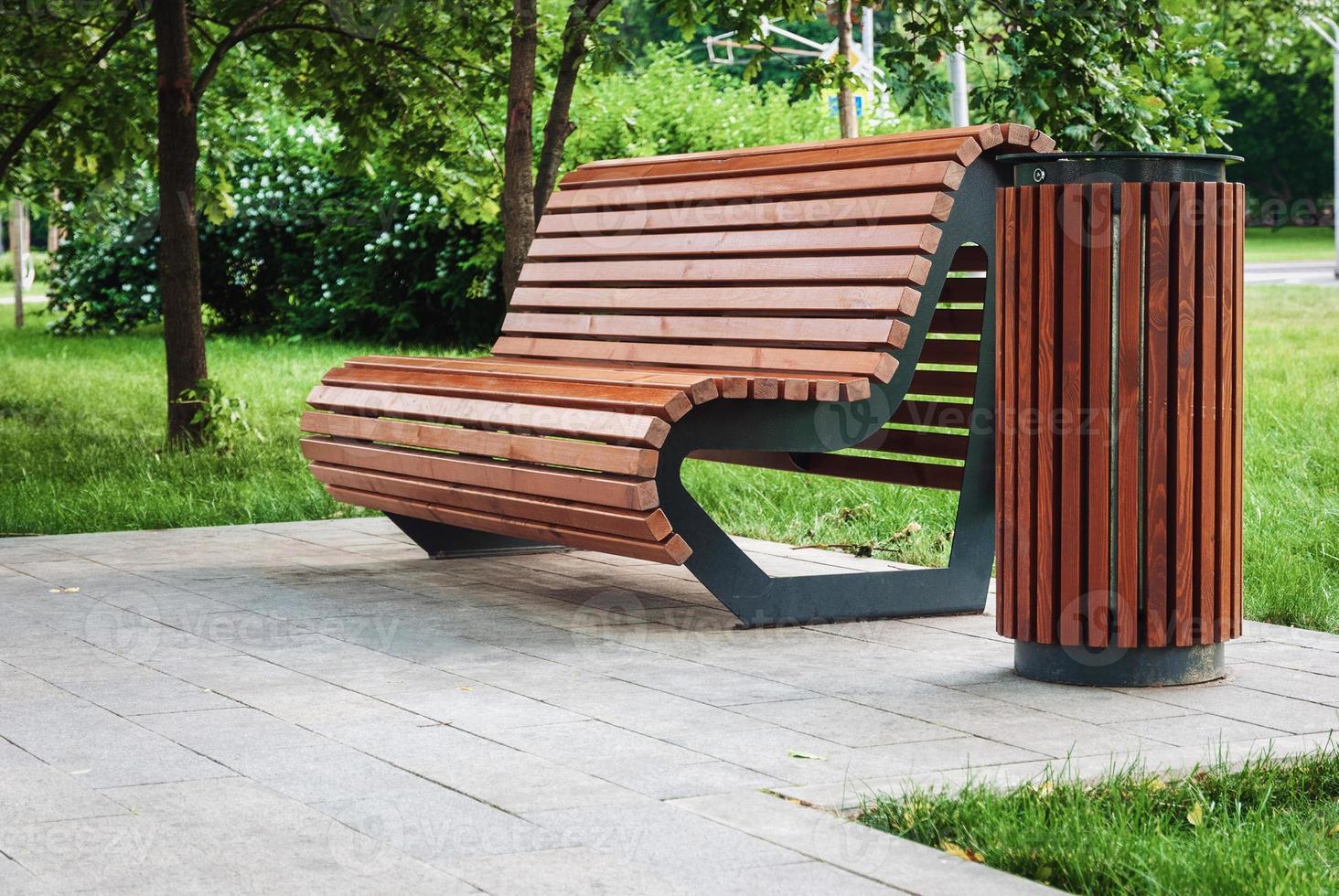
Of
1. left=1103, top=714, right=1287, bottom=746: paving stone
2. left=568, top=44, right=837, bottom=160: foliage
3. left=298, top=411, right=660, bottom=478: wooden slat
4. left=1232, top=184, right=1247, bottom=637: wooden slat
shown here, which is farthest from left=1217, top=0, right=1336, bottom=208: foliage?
left=1103, top=714, right=1287, bottom=746: paving stone

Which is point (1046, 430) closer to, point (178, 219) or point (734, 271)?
point (734, 271)

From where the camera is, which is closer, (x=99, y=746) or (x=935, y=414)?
(x=99, y=746)

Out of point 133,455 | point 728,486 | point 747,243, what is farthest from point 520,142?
point 133,455

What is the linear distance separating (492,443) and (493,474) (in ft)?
0.30

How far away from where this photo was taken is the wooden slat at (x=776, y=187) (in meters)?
5.18

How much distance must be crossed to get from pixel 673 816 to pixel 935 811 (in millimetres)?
464

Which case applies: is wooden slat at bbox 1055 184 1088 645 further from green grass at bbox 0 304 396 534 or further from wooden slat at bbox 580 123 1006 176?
green grass at bbox 0 304 396 534

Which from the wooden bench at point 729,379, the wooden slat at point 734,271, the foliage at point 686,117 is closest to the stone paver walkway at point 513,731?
the wooden bench at point 729,379

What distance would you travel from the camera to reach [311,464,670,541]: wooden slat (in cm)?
470

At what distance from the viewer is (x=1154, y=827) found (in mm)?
3080

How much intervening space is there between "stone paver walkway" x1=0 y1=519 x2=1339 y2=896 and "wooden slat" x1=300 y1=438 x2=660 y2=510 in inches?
16.5

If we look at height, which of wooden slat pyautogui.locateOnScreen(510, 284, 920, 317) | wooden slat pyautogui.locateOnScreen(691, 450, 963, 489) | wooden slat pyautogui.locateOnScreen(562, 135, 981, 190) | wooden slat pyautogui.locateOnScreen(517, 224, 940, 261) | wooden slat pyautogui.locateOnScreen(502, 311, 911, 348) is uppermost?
wooden slat pyautogui.locateOnScreen(562, 135, 981, 190)

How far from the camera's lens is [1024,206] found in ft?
14.1

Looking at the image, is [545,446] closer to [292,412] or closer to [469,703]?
[469,703]
